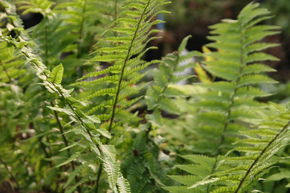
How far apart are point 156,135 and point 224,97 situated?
0.30 metres

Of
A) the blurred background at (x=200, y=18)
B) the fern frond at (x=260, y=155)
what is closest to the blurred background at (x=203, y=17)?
the blurred background at (x=200, y=18)

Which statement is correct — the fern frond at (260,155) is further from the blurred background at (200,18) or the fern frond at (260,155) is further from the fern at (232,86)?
the blurred background at (200,18)

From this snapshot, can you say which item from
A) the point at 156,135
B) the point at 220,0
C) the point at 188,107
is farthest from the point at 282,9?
the point at 156,135

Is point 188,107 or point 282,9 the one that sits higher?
point 188,107

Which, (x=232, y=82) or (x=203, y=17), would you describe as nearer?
(x=232, y=82)

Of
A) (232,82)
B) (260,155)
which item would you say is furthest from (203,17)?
(260,155)

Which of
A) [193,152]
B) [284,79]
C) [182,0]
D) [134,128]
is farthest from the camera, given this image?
[182,0]

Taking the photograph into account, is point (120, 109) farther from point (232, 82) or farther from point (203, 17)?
point (203, 17)

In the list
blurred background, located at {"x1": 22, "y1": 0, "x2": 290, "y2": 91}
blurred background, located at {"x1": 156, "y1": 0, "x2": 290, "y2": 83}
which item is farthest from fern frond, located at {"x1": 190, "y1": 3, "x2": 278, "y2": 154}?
blurred background, located at {"x1": 156, "y1": 0, "x2": 290, "y2": 83}

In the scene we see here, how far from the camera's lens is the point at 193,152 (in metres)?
1.56

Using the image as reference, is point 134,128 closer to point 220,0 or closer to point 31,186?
point 31,186

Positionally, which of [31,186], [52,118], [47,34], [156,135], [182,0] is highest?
[47,34]

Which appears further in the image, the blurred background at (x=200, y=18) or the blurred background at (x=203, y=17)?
the blurred background at (x=203, y=17)

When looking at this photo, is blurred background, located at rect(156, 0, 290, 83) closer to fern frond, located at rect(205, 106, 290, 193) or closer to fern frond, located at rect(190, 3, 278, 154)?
fern frond, located at rect(190, 3, 278, 154)
